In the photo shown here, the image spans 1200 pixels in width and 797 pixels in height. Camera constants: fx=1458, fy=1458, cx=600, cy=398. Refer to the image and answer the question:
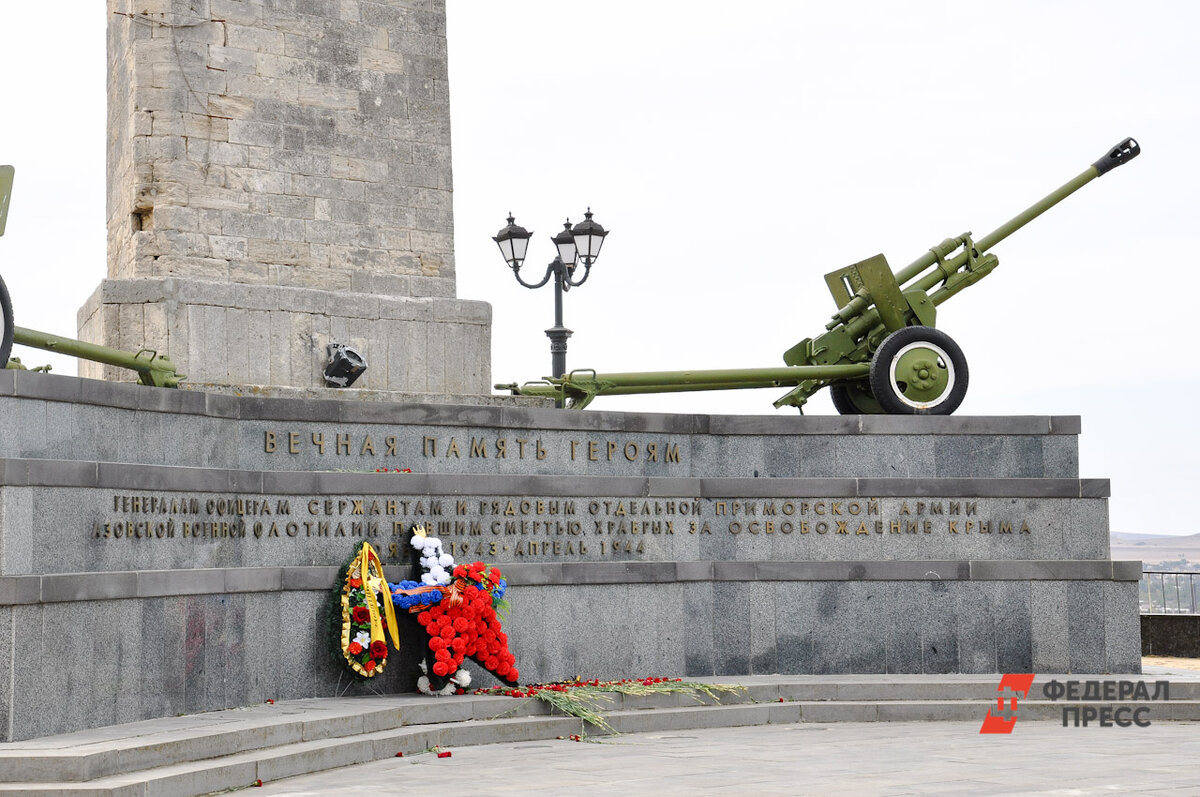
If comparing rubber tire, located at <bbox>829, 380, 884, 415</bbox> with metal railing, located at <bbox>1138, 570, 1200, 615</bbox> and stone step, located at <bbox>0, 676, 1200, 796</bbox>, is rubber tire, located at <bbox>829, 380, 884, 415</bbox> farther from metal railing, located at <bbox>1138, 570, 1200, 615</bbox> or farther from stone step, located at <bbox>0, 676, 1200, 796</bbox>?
metal railing, located at <bbox>1138, 570, 1200, 615</bbox>

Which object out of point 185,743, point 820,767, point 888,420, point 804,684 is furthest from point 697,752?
point 888,420

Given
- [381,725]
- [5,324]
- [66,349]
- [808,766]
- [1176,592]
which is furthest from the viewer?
[1176,592]

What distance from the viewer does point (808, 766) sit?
399 inches

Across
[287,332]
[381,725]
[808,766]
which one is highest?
[287,332]

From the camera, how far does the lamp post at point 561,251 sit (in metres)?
17.0

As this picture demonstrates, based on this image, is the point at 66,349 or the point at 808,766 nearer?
the point at 808,766

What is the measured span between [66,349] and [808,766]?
706cm

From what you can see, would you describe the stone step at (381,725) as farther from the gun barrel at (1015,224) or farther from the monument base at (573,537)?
the gun barrel at (1015,224)

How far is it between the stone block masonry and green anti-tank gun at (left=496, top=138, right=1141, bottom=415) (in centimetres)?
181

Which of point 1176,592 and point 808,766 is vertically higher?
point 1176,592

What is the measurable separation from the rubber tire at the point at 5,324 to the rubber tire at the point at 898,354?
329 inches

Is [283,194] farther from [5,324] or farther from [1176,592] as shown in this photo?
[1176,592]

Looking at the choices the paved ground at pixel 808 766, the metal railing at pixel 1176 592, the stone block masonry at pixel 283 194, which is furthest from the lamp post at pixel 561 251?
the metal railing at pixel 1176 592

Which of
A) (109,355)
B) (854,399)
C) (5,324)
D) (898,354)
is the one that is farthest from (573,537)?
(5,324)
